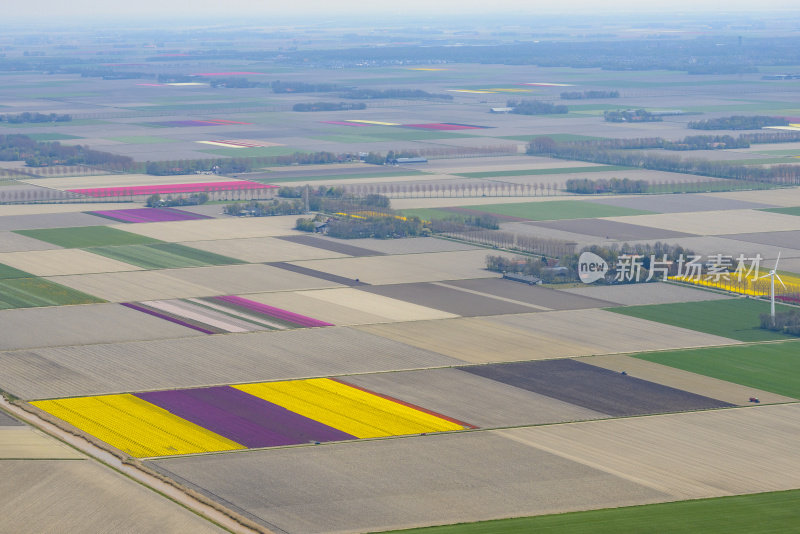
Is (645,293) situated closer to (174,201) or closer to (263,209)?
(263,209)

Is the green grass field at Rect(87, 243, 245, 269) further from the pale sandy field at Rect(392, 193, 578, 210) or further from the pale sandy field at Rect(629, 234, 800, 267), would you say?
the pale sandy field at Rect(629, 234, 800, 267)

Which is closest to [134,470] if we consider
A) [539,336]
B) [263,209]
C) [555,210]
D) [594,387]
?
[594,387]

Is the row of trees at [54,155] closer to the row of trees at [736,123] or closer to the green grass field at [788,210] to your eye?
the green grass field at [788,210]

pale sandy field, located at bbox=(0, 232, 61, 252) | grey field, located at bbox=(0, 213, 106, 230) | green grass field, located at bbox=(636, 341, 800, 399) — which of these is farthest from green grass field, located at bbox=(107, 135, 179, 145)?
green grass field, located at bbox=(636, 341, 800, 399)

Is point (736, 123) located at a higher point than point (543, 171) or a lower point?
higher

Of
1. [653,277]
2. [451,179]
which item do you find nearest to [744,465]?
[653,277]
